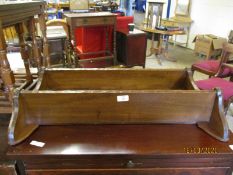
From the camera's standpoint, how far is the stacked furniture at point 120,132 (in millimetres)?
1057

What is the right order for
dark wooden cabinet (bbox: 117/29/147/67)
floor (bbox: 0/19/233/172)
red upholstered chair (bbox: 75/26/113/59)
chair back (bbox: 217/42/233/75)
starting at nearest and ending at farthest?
Result: floor (bbox: 0/19/233/172) → chair back (bbox: 217/42/233/75) → dark wooden cabinet (bbox: 117/29/147/67) → red upholstered chair (bbox: 75/26/113/59)

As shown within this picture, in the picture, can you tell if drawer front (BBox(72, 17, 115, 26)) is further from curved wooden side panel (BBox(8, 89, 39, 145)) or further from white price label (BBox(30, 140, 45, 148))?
white price label (BBox(30, 140, 45, 148))

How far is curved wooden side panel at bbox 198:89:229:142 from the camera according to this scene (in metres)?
1.12

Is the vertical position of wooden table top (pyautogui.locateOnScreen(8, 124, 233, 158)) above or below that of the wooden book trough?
below

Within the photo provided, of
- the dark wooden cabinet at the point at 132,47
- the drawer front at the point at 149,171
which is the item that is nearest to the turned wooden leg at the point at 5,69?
the drawer front at the point at 149,171

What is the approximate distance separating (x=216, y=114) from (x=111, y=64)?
9.34 feet

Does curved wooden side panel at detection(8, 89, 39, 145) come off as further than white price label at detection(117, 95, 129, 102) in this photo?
No

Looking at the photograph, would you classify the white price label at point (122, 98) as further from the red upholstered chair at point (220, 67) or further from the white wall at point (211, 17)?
the white wall at point (211, 17)

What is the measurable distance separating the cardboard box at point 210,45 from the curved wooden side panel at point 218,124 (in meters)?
3.63

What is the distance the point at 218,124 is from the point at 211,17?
178 inches

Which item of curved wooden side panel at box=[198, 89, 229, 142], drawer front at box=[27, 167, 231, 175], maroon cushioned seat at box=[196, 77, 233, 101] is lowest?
drawer front at box=[27, 167, 231, 175]

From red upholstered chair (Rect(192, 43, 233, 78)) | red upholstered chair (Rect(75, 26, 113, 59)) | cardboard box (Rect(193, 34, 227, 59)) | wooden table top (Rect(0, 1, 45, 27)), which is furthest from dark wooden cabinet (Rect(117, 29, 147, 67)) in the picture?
wooden table top (Rect(0, 1, 45, 27))

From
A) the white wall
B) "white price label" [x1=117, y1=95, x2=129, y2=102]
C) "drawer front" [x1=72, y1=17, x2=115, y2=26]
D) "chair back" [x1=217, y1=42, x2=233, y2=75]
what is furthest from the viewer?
the white wall

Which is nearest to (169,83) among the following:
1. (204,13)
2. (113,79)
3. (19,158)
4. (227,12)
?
(113,79)
